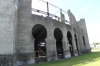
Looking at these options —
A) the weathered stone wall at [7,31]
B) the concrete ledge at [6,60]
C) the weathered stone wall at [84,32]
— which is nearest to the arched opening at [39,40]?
the weathered stone wall at [7,31]

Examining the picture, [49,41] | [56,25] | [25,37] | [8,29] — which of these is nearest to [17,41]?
[25,37]

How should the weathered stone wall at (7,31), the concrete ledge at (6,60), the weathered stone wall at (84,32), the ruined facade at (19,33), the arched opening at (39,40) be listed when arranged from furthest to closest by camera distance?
the weathered stone wall at (84,32) < the arched opening at (39,40) < the ruined facade at (19,33) < the weathered stone wall at (7,31) < the concrete ledge at (6,60)

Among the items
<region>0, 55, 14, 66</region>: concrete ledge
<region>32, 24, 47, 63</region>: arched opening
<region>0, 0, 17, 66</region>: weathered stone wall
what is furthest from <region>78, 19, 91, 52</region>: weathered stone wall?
<region>0, 55, 14, 66</region>: concrete ledge

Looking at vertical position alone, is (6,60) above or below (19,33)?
below

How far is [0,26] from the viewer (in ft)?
38.1

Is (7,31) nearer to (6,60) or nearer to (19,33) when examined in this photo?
(19,33)

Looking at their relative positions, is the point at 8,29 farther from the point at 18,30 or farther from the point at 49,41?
the point at 49,41

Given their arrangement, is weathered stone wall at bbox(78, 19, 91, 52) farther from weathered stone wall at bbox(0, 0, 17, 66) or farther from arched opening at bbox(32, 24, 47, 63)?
weathered stone wall at bbox(0, 0, 17, 66)

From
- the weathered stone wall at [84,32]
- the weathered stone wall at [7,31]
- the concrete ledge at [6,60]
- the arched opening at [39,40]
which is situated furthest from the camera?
the weathered stone wall at [84,32]

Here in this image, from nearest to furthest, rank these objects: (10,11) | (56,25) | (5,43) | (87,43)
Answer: (5,43)
(10,11)
(56,25)
(87,43)

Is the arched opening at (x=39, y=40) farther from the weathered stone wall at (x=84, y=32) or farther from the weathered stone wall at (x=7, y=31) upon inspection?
the weathered stone wall at (x=84, y=32)

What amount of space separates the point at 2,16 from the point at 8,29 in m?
1.74

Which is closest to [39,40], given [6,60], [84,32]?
[6,60]

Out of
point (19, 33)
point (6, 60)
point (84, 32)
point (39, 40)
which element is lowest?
point (6, 60)
